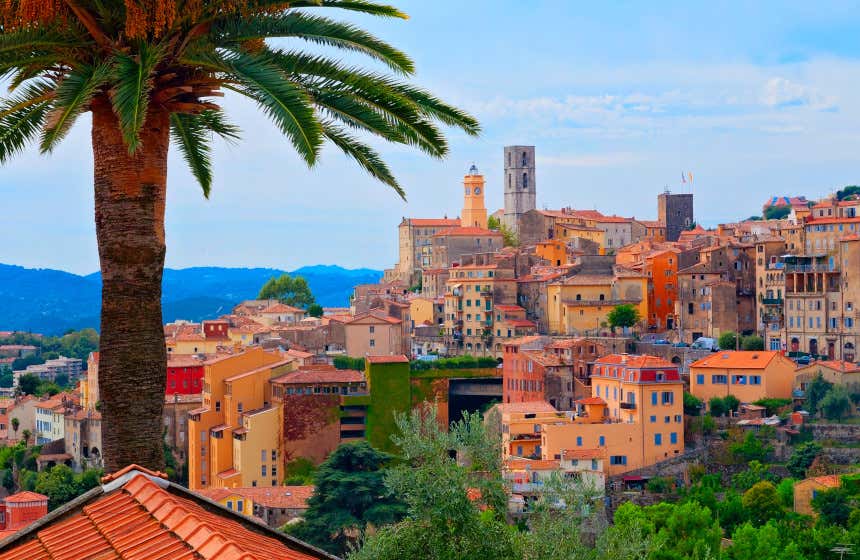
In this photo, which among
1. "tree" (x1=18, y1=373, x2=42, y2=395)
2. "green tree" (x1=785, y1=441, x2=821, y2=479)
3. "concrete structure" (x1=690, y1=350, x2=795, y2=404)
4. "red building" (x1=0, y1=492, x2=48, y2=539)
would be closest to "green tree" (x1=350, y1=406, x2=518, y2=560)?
"red building" (x1=0, y1=492, x2=48, y2=539)

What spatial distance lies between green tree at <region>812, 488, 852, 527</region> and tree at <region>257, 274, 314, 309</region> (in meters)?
57.5

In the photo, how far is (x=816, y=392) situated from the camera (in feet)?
172

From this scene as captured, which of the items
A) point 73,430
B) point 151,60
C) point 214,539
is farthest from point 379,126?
point 73,430

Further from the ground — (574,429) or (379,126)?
(379,126)

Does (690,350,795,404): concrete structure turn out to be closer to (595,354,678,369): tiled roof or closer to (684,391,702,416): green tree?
(684,391,702,416): green tree

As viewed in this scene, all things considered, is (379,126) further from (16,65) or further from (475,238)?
(475,238)

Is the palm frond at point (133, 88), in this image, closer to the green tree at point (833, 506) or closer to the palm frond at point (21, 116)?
the palm frond at point (21, 116)

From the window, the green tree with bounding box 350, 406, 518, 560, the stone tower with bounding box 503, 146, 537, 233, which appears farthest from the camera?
the stone tower with bounding box 503, 146, 537, 233

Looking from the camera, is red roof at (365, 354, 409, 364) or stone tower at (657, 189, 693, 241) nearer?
red roof at (365, 354, 409, 364)

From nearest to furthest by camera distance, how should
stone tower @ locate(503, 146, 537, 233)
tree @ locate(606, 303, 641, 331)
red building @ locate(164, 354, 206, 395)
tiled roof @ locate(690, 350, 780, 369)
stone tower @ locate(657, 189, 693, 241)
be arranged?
tiled roof @ locate(690, 350, 780, 369)
red building @ locate(164, 354, 206, 395)
tree @ locate(606, 303, 641, 331)
stone tower @ locate(657, 189, 693, 241)
stone tower @ locate(503, 146, 537, 233)

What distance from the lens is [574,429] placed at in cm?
4925

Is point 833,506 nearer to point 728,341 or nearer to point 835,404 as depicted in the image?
point 835,404

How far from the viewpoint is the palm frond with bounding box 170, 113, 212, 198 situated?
38.7 feet

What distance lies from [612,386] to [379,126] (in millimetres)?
42471
